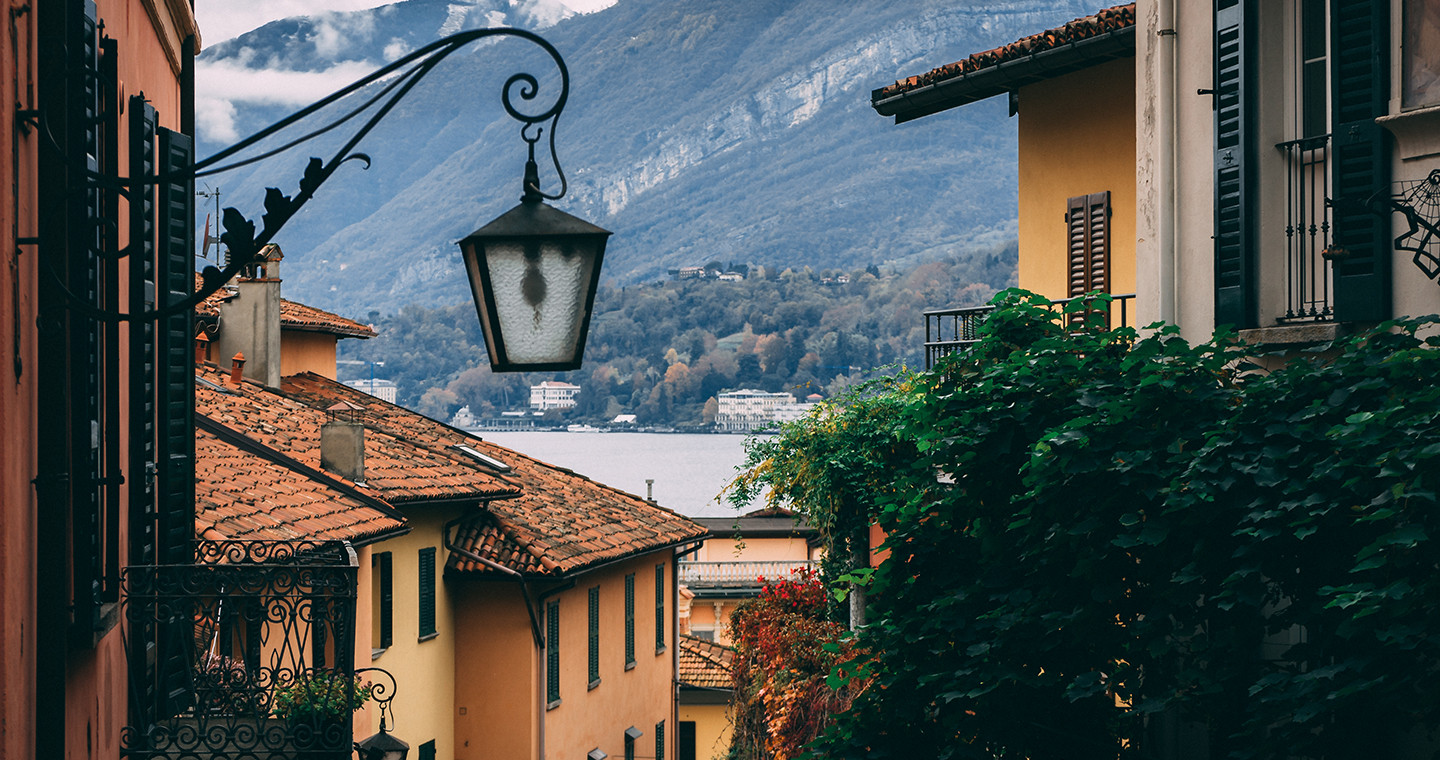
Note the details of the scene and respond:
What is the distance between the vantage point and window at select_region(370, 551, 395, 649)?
700 inches

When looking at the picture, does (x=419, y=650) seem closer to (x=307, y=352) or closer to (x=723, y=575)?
(x=307, y=352)

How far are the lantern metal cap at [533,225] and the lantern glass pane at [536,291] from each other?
39 millimetres

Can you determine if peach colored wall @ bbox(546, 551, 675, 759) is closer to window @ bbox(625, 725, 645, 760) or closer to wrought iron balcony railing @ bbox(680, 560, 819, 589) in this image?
window @ bbox(625, 725, 645, 760)

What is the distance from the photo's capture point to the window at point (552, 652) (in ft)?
69.6

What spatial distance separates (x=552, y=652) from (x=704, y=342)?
344ft

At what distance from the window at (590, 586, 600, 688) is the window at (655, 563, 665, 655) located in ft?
11.7

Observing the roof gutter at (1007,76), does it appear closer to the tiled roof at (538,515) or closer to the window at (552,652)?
the tiled roof at (538,515)

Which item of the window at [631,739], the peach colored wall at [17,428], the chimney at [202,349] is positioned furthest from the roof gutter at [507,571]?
the peach colored wall at [17,428]

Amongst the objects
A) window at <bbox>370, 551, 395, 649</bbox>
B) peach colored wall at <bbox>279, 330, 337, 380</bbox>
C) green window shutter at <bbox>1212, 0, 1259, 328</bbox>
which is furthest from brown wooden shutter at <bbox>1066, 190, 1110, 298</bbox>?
peach colored wall at <bbox>279, 330, 337, 380</bbox>

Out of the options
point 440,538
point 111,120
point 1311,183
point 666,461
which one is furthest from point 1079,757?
point 666,461

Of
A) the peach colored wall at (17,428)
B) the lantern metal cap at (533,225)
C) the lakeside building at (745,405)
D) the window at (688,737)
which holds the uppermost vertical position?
the lantern metal cap at (533,225)

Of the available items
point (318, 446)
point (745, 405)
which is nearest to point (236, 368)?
point (318, 446)

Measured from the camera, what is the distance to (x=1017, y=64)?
1332 cm

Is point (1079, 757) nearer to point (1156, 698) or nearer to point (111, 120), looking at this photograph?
point (1156, 698)
